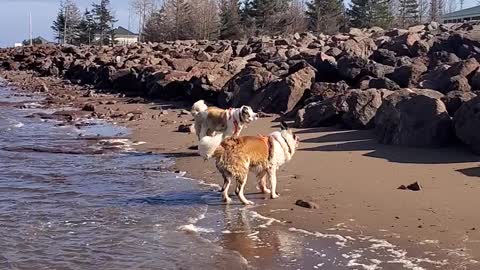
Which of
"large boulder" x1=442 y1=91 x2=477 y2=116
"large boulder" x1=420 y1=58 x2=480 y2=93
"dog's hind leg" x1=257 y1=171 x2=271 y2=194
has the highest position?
"large boulder" x1=420 y1=58 x2=480 y2=93

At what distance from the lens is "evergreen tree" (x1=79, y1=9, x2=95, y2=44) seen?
93.9m

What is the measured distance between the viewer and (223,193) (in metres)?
9.21

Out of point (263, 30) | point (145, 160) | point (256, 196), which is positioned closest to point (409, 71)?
point (145, 160)

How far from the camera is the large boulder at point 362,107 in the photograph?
44.4ft

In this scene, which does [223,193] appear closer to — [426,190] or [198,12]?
[426,190]

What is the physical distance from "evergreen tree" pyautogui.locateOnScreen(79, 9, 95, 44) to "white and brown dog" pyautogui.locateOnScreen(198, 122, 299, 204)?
8690cm

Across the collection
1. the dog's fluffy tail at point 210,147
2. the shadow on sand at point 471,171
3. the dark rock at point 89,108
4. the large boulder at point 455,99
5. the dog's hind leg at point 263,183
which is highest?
the large boulder at point 455,99

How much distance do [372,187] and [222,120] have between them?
421cm

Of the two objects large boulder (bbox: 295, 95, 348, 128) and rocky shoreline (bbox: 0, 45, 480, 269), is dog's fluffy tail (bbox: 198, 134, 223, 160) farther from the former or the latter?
large boulder (bbox: 295, 95, 348, 128)

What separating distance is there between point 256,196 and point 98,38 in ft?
288

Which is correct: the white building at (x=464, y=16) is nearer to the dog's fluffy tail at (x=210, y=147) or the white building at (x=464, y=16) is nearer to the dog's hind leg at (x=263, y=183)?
the dog's hind leg at (x=263, y=183)

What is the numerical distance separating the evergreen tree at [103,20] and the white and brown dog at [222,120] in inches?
3214

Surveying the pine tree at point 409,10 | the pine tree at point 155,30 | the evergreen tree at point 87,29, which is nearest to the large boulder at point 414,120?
the pine tree at point 155,30

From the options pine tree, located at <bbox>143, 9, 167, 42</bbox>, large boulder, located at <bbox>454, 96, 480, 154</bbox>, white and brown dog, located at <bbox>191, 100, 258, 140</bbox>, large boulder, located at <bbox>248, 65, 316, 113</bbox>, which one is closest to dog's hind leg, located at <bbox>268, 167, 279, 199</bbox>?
white and brown dog, located at <bbox>191, 100, 258, 140</bbox>
